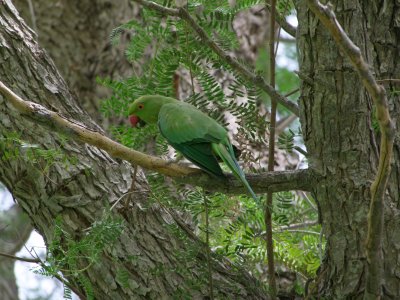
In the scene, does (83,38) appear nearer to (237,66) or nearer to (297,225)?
(297,225)

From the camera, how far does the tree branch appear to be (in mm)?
3256

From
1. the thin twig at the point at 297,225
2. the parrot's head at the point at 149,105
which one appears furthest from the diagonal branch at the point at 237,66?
the thin twig at the point at 297,225

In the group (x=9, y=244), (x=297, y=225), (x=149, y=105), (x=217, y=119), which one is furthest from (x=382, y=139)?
(x=9, y=244)

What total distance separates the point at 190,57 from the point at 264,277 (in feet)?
6.11

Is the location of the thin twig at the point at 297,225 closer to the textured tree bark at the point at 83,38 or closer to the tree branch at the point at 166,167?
the tree branch at the point at 166,167

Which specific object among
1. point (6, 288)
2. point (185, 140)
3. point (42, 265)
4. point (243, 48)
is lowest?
point (6, 288)

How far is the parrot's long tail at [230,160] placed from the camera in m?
3.20

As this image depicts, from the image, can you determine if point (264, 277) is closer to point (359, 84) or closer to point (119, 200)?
point (119, 200)

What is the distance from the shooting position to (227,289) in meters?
3.57

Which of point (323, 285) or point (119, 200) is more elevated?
point (119, 200)

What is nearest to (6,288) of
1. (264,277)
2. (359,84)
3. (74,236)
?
(264,277)

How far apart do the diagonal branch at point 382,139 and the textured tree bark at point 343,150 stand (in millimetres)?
249

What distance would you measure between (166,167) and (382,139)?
1.26 meters

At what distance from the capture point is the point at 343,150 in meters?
3.11
